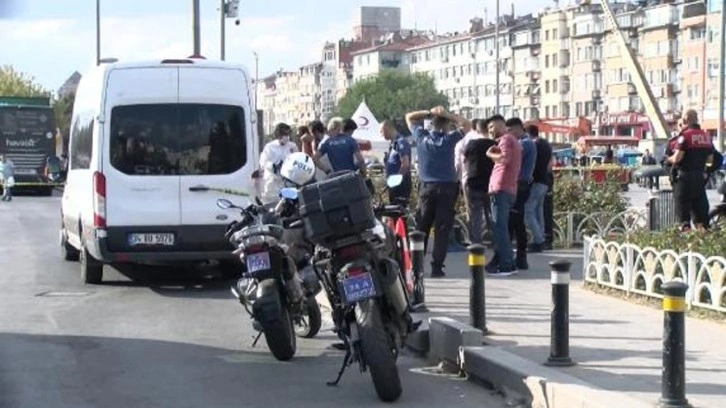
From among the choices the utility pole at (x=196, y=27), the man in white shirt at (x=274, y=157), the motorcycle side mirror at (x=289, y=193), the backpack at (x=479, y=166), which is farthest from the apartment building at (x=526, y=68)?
the motorcycle side mirror at (x=289, y=193)

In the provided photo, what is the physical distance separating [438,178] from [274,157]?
3450 millimetres

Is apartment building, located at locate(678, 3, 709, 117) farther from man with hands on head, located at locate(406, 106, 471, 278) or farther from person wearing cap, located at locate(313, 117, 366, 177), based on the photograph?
man with hands on head, located at locate(406, 106, 471, 278)

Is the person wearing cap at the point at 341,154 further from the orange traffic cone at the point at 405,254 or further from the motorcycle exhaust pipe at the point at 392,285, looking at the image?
the motorcycle exhaust pipe at the point at 392,285

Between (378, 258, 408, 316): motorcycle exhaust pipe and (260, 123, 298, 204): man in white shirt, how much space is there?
21.3ft

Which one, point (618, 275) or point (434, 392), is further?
point (618, 275)

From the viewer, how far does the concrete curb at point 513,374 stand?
7.71 m

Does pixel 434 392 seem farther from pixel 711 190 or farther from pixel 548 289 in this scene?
pixel 711 190

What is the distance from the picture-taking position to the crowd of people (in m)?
14.4

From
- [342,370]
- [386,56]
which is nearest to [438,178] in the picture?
[342,370]

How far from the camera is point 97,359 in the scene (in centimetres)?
1028

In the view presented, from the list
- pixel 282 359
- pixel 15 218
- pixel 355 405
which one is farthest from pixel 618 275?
pixel 15 218

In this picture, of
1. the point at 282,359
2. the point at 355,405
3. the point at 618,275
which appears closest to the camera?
the point at 355,405

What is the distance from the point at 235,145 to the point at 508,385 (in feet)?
24.0

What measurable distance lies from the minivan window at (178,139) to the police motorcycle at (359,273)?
623 centimetres
